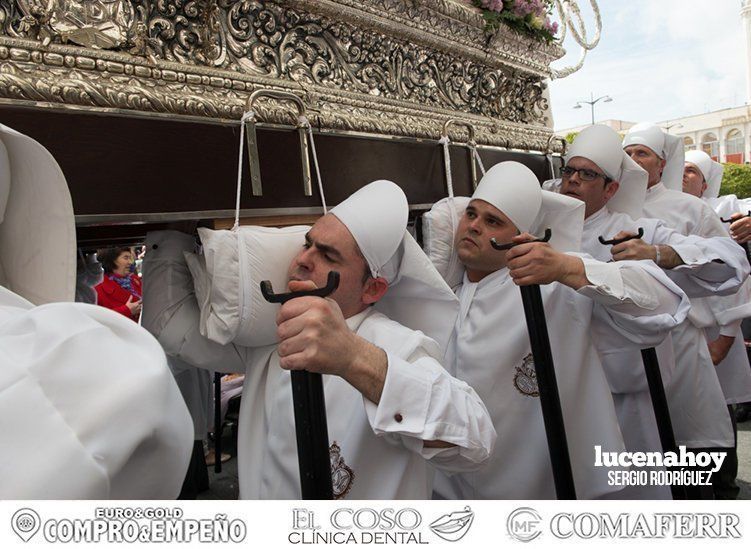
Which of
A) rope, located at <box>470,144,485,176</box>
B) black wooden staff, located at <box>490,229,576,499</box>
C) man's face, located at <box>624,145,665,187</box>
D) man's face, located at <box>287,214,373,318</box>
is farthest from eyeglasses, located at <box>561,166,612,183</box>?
man's face, located at <box>287,214,373,318</box>

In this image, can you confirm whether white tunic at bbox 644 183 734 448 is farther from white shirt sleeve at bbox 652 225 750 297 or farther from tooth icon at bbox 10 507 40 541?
tooth icon at bbox 10 507 40 541

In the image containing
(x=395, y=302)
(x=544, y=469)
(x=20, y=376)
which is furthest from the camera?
(x=544, y=469)

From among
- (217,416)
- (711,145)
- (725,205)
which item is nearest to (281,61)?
(217,416)

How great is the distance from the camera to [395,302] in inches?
56.2

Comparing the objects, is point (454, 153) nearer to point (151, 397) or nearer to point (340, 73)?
point (340, 73)

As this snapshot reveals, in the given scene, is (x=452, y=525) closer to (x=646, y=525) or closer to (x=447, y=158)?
(x=646, y=525)

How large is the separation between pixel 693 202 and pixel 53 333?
256 cm

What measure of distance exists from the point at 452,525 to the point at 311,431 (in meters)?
0.26

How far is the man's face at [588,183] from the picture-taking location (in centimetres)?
214

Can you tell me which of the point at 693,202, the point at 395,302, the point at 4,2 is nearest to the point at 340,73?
the point at 395,302

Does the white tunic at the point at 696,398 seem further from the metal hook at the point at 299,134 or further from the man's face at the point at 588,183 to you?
the metal hook at the point at 299,134

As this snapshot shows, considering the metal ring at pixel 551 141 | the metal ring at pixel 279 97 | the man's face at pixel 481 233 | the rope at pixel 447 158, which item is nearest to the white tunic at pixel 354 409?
the metal ring at pixel 279 97

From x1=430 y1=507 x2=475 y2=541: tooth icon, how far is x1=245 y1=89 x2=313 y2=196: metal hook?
2.59 ft

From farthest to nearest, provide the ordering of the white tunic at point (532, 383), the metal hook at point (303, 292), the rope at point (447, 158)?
1. the rope at point (447, 158)
2. the white tunic at point (532, 383)
3. the metal hook at point (303, 292)
